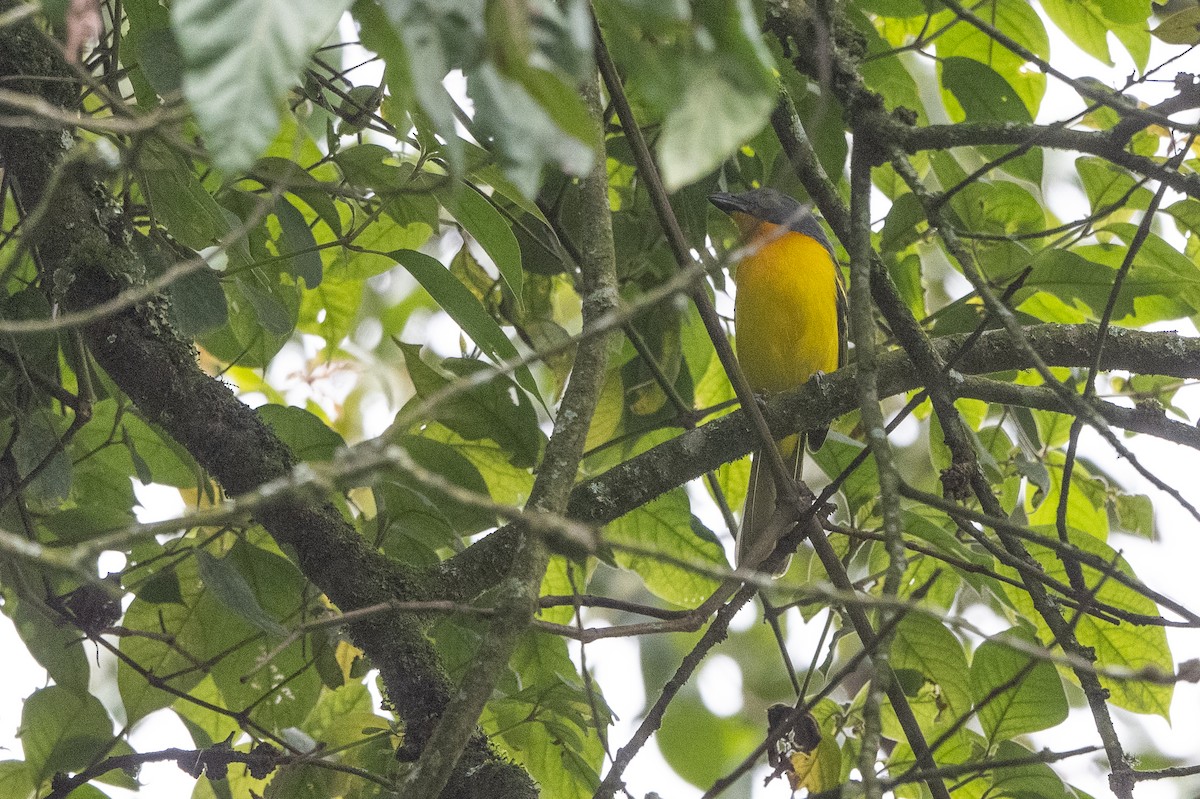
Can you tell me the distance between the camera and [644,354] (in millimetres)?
2809

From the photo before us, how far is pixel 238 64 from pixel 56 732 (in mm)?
1993

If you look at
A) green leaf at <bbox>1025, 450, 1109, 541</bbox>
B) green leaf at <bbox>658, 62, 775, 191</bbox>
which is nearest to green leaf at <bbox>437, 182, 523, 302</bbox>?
green leaf at <bbox>658, 62, 775, 191</bbox>

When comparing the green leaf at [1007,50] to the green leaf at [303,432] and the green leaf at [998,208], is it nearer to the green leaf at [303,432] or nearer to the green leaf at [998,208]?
the green leaf at [998,208]

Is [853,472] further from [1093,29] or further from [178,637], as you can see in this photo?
[178,637]

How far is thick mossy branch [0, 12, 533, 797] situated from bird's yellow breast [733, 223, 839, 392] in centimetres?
250

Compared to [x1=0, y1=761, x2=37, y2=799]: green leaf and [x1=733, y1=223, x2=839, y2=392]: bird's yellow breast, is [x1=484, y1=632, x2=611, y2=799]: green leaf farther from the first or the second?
[x1=733, y1=223, x2=839, y2=392]: bird's yellow breast

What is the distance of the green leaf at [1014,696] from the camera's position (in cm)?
227

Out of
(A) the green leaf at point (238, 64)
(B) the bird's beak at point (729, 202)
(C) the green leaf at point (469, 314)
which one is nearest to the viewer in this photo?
(A) the green leaf at point (238, 64)

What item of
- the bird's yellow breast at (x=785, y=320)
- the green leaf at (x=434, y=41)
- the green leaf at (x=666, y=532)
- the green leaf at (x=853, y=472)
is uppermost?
the bird's yellow breast at (x=785, y=320)

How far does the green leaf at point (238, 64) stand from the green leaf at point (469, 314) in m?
1.22

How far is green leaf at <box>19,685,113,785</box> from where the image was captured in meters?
2.28

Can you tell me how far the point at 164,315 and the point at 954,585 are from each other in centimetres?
200

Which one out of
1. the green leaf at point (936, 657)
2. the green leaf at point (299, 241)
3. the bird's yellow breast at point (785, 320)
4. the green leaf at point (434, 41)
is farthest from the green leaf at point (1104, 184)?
the green leaf at point (434, 41)

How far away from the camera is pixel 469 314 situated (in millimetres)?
2061
